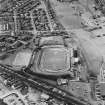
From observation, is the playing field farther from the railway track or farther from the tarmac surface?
the tarmac surface

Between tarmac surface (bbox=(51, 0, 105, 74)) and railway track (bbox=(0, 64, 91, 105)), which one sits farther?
tarmac surface (bbox=(51, 0, 105, 74))

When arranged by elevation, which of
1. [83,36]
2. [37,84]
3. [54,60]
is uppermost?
[83,36]

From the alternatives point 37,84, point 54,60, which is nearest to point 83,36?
point 54,60

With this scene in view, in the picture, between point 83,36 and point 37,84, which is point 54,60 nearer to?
point 37,84

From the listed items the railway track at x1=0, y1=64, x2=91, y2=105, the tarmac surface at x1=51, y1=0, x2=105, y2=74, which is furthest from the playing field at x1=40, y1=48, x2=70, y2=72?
the tarmac surface at x1=51, y1=0, x2=105, y2=74

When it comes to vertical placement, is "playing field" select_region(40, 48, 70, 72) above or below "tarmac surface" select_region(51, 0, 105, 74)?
below

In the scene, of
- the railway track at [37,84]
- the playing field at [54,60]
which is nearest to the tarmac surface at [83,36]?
the playing field at [54,60]

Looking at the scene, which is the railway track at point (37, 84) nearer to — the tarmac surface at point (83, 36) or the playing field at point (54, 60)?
the playing field at point (54, 60)

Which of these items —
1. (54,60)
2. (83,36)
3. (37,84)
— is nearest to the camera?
(37,84)

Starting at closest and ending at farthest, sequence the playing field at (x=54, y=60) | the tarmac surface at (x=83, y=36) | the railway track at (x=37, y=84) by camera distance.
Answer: the railway track at (x=37, y=84)
the playing field at (x=54, y=60)
the tarmac surface at (x=83, y=36)

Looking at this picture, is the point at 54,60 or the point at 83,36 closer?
the point at 54,60
